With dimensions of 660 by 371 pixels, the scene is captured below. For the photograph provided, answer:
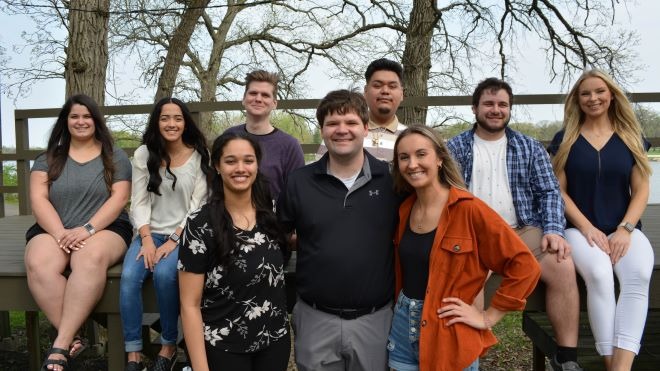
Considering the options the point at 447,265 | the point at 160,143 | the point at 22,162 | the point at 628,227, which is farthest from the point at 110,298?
the point at 22,162

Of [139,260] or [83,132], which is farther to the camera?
[83,132]

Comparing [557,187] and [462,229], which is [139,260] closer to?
[462,229]

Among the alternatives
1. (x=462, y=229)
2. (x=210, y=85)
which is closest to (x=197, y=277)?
(x=462, y=229)

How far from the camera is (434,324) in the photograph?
2.22 meters

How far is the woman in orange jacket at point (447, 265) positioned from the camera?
219 centimetres

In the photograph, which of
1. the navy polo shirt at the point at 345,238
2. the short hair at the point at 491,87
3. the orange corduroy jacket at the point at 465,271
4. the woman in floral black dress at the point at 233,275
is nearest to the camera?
the orange corduroy jacket at the point at 465,271

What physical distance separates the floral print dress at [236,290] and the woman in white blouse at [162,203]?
22.8 inches

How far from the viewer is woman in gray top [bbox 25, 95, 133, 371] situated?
2969 mm

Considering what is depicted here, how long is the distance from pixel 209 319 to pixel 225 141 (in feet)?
2.62

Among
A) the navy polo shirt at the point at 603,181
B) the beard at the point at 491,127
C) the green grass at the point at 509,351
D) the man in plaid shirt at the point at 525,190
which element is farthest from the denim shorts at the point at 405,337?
the green grass at the point at 509,351

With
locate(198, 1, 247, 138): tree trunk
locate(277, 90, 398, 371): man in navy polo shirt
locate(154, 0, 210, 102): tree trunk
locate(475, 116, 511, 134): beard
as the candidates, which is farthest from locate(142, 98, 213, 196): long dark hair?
locate(198, 1, 247, 138): tree trunk

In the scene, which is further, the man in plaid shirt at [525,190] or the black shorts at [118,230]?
the black shorts at [118,230]

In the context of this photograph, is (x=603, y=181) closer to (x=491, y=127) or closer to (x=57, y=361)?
(x=491, y=127)

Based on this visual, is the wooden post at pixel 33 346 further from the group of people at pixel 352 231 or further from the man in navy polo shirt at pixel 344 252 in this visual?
the man in navy polo shirt at pixel 344 252
